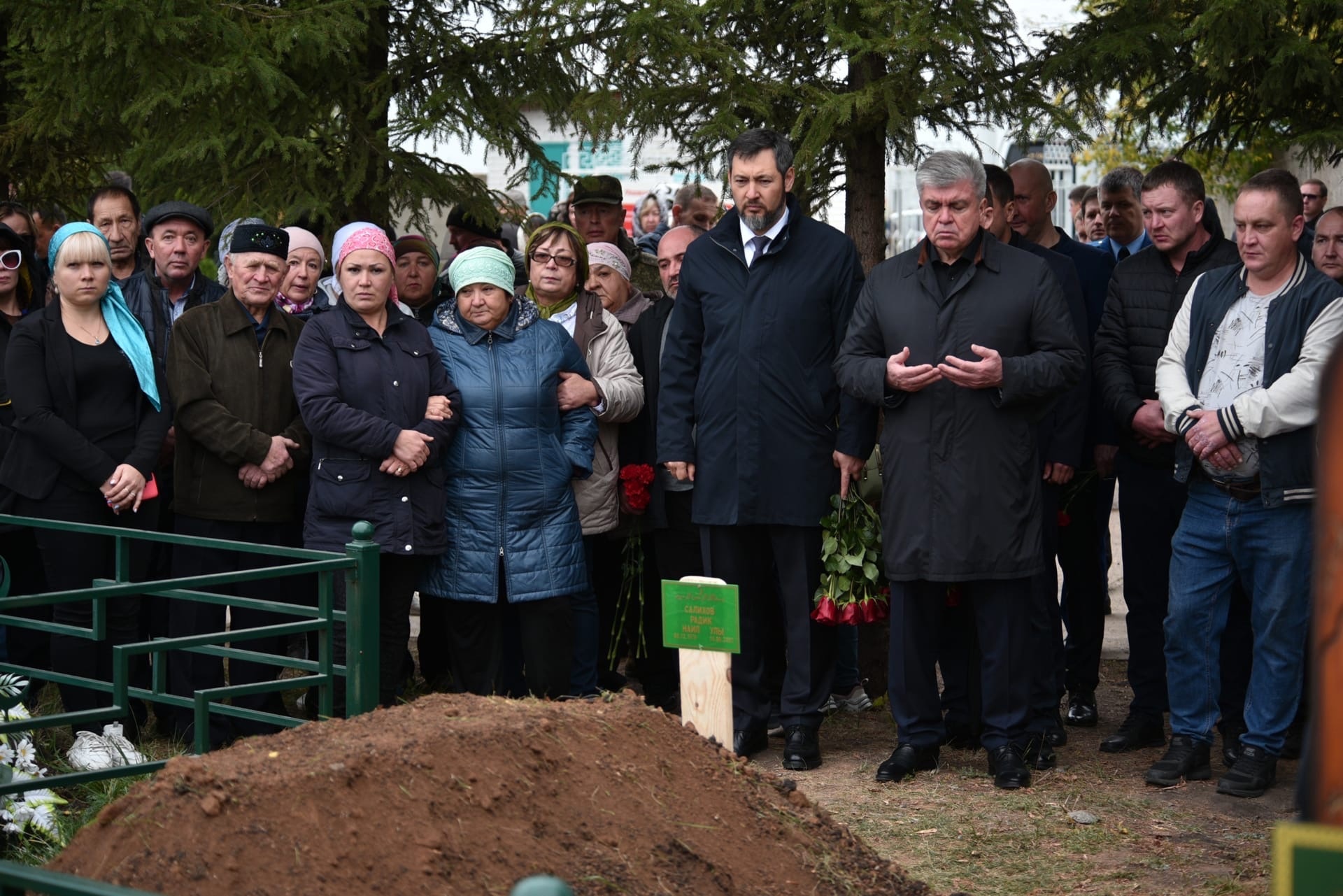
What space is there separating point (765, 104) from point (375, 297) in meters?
1.96

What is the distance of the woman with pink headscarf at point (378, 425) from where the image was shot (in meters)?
6.07

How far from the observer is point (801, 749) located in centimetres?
638

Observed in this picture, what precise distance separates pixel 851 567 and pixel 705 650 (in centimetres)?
124

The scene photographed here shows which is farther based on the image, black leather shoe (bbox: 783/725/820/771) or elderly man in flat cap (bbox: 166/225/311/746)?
black leather shoe (bbox: 783/725/820/771)

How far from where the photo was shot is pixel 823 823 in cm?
436

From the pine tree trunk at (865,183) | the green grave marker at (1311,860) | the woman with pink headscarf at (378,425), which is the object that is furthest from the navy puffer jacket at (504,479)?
the green grave marker at (1311,860)

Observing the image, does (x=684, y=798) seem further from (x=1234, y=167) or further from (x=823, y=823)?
(x=1234, y=167)

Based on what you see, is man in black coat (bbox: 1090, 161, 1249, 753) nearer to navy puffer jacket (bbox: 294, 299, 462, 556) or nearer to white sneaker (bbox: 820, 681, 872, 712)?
white sneaker (bbox: 820, 681, 872, 712)

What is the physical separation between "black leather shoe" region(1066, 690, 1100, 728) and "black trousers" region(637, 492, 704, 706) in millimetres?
1840

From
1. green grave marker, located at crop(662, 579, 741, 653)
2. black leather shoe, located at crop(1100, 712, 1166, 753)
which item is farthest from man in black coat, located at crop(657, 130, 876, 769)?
black leather shoe, located at crop(1100, 712, 1166, 753)

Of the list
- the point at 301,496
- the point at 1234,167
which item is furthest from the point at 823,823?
the point at 1234,167

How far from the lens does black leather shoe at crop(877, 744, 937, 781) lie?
240 inches

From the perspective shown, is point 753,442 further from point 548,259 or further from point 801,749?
point 548,259

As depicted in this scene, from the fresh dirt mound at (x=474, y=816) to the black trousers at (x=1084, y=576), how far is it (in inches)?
126
